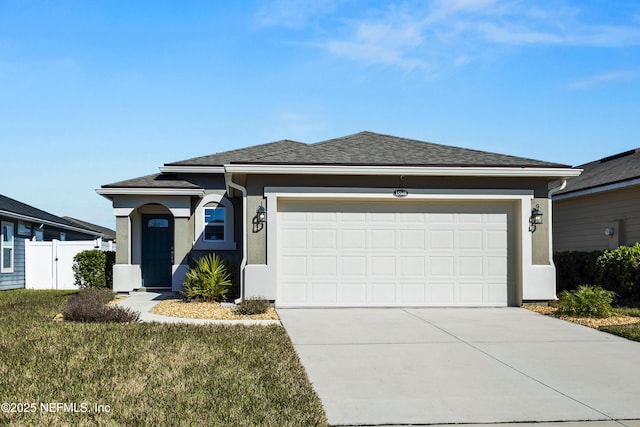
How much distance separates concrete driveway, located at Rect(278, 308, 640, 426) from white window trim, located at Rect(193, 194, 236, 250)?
20.5ft

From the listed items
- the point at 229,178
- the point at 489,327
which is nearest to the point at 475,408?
the point at 489,327

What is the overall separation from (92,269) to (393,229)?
9610mm

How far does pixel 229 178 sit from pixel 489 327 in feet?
21.1

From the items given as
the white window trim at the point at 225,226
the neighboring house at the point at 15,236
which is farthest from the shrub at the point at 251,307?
the neighboring house at the point at 15,236

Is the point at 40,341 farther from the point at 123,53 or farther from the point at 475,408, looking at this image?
the point at 123,53

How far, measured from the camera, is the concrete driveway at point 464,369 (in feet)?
18.7

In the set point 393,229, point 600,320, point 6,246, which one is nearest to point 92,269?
point 6,246

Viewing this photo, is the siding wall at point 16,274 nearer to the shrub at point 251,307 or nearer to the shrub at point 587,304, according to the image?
the shrub at point 251,307

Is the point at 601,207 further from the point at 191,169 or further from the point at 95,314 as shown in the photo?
the point at 95,314

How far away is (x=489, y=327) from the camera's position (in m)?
10.7

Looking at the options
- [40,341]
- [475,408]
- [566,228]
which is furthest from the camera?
[566,228]

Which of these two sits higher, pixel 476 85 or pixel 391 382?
pixel 476 85

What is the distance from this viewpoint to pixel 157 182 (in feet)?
57.1

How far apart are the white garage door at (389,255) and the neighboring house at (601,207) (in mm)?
4894
